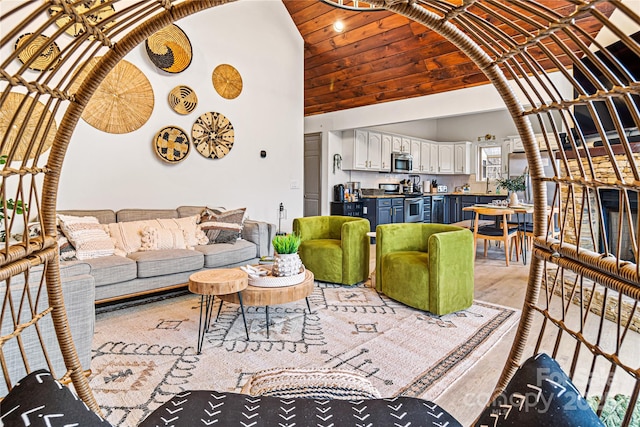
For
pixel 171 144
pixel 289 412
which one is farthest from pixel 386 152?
pixel 289 412

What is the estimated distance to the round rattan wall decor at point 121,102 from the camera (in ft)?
13.2

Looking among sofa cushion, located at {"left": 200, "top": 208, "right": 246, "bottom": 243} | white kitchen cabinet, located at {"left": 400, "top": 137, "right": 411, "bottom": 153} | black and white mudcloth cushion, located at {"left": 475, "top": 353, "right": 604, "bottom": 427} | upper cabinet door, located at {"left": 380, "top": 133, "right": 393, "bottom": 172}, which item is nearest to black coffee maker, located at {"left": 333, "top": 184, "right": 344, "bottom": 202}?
upper cabinet door, located at {"left": 380, "top": 133, "right": 393, "bottom": 172}

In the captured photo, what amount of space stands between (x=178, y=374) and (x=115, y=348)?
64 centimetres

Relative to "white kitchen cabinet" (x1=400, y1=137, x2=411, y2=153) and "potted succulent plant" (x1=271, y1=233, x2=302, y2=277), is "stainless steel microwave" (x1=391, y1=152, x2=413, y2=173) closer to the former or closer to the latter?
"white kitchen cabinet" (x1=400, y1=137, x2=411, y2=153)

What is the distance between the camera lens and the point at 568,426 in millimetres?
691

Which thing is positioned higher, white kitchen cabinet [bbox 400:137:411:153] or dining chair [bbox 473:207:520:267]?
white kitchen cabinet [bbox 400:137:411:153]

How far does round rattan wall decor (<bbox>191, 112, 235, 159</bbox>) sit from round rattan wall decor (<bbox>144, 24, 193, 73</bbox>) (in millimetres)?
661

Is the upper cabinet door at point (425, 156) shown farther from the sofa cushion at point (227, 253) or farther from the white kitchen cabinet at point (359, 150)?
the sofa cushion at point (227, 253)

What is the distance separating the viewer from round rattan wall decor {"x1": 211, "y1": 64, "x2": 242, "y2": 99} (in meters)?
A: 4.95

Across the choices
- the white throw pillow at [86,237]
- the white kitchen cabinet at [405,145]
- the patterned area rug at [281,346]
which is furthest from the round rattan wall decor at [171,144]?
the white kitchen cabinet at [405,145]

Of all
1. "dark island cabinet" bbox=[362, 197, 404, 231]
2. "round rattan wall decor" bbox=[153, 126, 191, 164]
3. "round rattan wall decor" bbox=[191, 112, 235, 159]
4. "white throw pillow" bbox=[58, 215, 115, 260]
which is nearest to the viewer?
"white throw pillow" bbox=[58, 215, 115, 260]

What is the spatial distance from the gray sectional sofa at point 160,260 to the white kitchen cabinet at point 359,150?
307cm

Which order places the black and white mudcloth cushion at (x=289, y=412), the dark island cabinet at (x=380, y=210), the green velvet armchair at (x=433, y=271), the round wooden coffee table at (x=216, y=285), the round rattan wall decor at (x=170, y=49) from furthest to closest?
the dark island cabinet at (x=380, y=210) < the round rattan wall decor at (x=170, y=49) < the green velvet armchair at (x=433, y=271) < the round wooden coffee table at (x=216, y=285) < the black and white mudcloth cushion at (x=289, y=412)

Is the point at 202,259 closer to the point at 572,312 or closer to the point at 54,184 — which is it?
the point at 54,184
